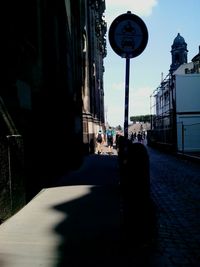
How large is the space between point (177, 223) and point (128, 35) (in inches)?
114

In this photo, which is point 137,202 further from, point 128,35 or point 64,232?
point 128,35

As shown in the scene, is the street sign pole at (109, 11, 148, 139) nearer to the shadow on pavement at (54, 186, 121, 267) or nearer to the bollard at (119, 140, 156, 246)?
the bollard at (119, 140, 156, 246)

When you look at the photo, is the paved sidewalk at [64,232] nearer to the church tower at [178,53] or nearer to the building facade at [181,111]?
the building facade at [181,111]

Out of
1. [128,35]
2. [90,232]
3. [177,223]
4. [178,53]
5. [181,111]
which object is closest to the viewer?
[90,232]

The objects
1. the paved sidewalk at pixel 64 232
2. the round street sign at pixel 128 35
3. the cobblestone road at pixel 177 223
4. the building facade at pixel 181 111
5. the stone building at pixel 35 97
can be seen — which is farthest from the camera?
the building facade at pixel 181 111

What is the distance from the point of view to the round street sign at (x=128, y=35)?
519 cm

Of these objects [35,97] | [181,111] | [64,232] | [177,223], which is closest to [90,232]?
[64,232]

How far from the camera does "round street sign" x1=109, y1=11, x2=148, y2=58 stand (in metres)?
5.19

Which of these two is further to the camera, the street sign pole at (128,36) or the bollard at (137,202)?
the street sign pole at (128,36)

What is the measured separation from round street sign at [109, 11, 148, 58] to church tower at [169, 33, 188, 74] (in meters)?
83.1

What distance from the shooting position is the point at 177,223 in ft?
21.2

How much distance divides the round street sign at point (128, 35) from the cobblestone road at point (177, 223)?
2.30 metres

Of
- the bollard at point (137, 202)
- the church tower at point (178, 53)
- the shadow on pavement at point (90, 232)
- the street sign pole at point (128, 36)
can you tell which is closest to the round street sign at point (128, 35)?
the street sign pole at point (128, 36)

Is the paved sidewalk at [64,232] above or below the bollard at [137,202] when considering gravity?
below
